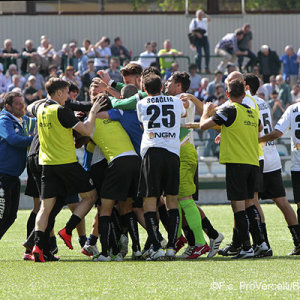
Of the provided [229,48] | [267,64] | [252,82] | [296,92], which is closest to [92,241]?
[252,82]

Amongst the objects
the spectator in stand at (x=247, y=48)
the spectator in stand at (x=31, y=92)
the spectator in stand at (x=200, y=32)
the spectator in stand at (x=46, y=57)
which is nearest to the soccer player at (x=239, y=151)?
the spectator in stand at (x=31, y=92)

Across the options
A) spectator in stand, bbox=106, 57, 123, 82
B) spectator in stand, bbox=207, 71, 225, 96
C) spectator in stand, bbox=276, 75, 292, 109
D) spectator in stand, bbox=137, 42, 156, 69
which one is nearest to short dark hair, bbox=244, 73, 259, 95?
spectator in stand, bbox=106, 57, 123, 82

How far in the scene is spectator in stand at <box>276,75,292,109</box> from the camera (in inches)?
880

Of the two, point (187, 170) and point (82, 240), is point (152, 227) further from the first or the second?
point (82, 240)

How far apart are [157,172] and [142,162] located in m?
0.21

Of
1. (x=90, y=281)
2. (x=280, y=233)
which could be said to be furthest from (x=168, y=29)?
(x=90, y=281)

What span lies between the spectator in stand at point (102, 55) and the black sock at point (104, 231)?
13981mm

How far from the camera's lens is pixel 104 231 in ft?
28.8

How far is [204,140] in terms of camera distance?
17.8m

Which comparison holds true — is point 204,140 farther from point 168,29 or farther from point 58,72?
point 168,29

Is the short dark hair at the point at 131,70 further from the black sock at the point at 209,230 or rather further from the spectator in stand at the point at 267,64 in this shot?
the spectator in stand at the point at 267,64

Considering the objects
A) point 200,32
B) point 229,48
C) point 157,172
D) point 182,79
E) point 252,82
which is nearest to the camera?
point 157,172

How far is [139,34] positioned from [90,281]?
20918mm

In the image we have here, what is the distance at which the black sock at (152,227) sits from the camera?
8.66m
